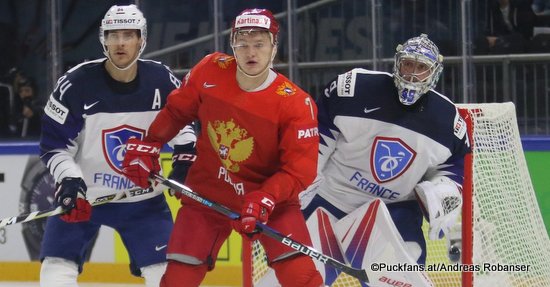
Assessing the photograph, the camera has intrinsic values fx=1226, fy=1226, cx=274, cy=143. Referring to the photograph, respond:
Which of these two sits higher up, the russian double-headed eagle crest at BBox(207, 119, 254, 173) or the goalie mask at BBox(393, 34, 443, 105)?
the goalie mask at BBox(393, 34, 443, 105)

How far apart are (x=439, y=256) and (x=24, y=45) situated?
2.96 meters

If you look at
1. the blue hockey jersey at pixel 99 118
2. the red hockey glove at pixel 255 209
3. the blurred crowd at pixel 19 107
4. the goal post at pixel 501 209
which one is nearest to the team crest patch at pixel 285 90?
the red hockey glove at pixel 255 209

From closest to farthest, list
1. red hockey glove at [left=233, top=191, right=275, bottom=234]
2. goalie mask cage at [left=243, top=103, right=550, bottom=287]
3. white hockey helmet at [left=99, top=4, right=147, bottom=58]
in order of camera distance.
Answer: red hockey glove at [left=233, top=191, right=275, bottom=234] < white hockey helmet at [left=99, top=4, right=147, bottom=58] < goalie mask cage at [left=243, top=103, right=550, bottom=287]

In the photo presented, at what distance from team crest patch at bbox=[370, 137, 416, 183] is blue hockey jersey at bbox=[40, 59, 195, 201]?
0.61 m

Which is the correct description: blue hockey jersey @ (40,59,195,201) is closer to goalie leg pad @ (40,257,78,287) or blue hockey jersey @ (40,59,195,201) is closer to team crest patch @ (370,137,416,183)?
goalie leg pad @ (40,257,78,287)

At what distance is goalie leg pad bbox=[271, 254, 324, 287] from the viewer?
11.7ft

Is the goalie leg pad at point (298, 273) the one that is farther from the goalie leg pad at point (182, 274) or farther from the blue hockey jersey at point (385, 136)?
the blue hockey jersey at point (385, 136)

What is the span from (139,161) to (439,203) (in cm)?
97

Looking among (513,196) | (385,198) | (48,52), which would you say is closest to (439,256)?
(513,196)

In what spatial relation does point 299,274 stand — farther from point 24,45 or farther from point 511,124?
point 24,45

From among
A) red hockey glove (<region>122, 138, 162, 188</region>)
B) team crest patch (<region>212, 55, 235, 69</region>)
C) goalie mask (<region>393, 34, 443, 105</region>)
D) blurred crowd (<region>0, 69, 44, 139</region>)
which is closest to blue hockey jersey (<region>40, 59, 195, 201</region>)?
red hockey glove (<region>122, 138, 162, 188</region>)

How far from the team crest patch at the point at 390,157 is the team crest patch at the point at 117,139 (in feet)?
2.51

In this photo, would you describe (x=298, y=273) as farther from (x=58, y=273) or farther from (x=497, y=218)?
(x=497, y=218)

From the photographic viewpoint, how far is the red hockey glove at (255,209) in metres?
3.43
